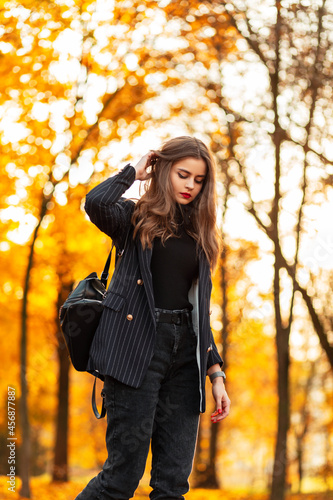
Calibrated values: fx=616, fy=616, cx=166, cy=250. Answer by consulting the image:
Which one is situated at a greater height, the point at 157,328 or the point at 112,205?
the point at 112,205

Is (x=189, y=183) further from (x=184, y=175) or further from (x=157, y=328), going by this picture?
(x=157, y=328)

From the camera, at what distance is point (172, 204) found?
318 centimetres

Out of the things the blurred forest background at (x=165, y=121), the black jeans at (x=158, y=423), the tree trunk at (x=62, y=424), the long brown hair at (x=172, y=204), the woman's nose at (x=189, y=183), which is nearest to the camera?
the black jeans at (x=158, y=423)

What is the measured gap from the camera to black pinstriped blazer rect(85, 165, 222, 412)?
9.39ft

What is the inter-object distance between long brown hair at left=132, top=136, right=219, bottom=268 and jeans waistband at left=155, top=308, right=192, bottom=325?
335 mm

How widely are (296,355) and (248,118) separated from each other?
50.1ft

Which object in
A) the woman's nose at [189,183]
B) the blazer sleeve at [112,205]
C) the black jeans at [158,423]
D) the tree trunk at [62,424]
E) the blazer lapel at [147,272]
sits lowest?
the tree trunk at [62,424]

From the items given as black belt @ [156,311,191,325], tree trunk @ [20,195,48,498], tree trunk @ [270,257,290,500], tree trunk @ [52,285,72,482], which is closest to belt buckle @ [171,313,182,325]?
black belt @ [156,311,191,325]

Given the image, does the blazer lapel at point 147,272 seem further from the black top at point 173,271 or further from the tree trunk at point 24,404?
the tree trunk at point 24,404

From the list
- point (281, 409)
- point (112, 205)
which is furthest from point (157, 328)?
point (281, 409)

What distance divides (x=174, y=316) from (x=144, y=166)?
80cm

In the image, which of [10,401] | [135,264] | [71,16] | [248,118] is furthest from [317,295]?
[135,264]

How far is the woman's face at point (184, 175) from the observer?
320cm

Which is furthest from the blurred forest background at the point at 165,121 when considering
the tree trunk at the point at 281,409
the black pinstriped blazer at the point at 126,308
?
the black pinstriped blazer at the point at 126,308
